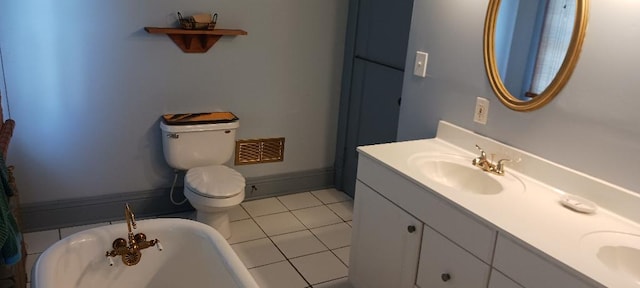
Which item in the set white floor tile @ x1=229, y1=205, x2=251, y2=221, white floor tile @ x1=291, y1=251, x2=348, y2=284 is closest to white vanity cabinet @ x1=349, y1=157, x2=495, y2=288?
white floor tile @ x1=291, y1=251, x2=348, y2=284

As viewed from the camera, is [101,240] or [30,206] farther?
[30,206]

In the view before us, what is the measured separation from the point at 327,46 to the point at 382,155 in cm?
157

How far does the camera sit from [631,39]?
66.6 inches

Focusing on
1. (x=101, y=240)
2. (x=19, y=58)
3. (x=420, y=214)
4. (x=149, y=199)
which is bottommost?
(x=149, y=199)

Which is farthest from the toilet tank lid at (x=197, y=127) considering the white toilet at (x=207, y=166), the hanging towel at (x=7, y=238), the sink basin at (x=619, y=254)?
the sink basin at (x=619, y=254)

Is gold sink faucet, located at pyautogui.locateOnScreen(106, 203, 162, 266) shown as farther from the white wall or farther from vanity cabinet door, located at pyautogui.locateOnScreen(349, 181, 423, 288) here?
the white wall

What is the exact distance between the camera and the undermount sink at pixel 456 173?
83.4 inches

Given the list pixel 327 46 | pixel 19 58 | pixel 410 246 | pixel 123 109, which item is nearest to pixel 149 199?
pixel 123 109

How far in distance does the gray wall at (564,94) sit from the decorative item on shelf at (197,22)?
1.23 m

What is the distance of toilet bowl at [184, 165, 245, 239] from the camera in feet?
9.40

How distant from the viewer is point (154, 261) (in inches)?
85.3

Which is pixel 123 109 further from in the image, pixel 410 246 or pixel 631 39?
pixel 631 39

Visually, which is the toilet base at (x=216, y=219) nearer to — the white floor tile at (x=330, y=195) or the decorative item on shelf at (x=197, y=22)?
the white floor tile at (x=330, y=195)

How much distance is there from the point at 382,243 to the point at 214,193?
1077mm
